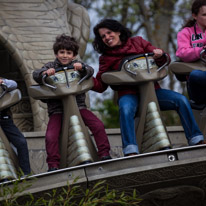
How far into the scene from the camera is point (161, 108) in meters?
5.76

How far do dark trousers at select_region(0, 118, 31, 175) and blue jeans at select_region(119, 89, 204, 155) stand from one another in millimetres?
776

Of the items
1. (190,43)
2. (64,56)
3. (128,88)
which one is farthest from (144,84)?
(64,56)

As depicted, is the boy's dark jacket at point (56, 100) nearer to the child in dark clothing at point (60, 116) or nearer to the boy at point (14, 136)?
the child in dark clothing at point (60, 116)

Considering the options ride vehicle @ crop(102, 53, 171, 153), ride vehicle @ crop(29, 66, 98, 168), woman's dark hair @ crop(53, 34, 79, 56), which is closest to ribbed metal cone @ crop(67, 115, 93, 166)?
ride vehicle @ crop(29, 66, 98, 168)

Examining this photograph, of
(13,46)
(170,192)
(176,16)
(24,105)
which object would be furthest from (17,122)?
(176,16)

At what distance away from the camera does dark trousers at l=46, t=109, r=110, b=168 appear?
5.42 meters

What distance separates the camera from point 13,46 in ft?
27.2

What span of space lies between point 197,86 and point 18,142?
4.94ft

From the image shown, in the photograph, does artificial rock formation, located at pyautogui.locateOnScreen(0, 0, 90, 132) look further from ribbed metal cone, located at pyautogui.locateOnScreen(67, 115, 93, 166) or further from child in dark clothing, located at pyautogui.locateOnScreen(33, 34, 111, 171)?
ribbed metal cone, located at pyautogui.locateOnScreen(67, 115, 93, 166)

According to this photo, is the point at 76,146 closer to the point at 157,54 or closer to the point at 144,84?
the point at 144,84

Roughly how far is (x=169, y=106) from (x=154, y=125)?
0.94 ft

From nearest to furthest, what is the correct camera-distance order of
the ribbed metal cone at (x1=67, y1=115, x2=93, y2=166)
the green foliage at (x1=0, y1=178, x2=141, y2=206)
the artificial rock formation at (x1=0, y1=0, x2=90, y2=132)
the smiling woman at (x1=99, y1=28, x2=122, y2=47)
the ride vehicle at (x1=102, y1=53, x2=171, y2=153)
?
1. the green foliage at (x1=0, y1=178, x2=141, y2=206)
2. the ribbed metal cone at (x1=67, y1=115, x2=93, y2=166)
3. the ride vehicle at (x1=102, y1=53, x2=171, y2=153)
4. the smiling woman at (x1=99, y1=28, x2=122, y2=47)
5. the artificial rock formation at (x1=0, y1=0, x2=90, y2=132)

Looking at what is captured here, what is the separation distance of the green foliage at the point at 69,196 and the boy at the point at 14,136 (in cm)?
39

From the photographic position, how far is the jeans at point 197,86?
5.68 meters
